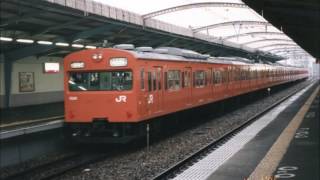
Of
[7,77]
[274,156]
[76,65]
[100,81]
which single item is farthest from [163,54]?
[7,77]

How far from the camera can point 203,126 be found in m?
20.4

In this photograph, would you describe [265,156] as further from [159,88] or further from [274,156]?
[159,88]

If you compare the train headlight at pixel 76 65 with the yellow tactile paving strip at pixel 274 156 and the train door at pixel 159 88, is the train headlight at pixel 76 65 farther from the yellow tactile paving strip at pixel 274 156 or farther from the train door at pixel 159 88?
the yellow tactile paving strip at pixel 274 156

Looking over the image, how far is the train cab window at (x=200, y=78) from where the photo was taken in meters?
20.0

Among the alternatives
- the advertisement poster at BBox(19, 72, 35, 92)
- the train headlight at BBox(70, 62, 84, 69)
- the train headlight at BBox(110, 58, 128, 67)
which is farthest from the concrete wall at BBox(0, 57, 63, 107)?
the train headlight at BBox(110, 58, 128, 67)

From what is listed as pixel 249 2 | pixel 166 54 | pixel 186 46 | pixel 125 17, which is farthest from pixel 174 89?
pixel 186 46

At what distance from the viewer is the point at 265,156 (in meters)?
12.4

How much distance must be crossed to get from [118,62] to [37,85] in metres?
17.2

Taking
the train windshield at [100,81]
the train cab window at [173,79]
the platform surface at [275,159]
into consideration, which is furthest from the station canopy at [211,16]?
the train windshield at [100,81]

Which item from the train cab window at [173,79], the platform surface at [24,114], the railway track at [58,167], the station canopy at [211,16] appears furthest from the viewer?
the station canopy at [211,16]

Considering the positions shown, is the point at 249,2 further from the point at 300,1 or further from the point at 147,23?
the point at 147,23

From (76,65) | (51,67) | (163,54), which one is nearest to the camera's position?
(76,65)

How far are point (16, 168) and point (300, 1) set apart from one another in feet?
28.5

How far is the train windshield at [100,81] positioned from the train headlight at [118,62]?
0.23 m
